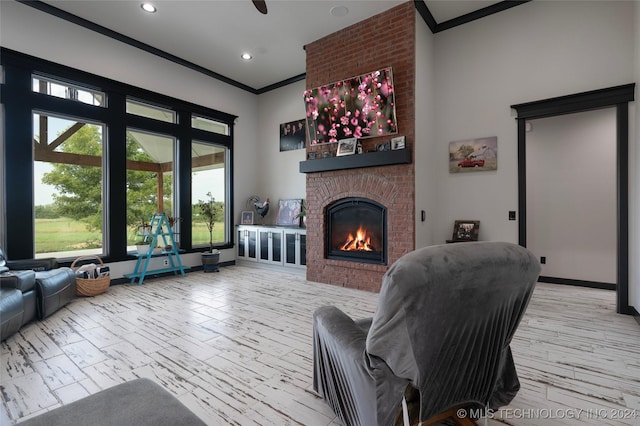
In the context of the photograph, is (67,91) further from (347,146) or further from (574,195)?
(574,195)

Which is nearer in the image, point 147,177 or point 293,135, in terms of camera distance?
point 147,177

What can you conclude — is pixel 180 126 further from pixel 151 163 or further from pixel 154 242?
pixel 154 242

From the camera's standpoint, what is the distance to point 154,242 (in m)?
4.78

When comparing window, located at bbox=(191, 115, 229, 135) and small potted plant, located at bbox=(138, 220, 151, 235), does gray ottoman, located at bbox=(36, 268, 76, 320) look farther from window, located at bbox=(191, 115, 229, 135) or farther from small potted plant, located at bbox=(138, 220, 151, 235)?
window, located at bbox=(191, 115, 229, 135)

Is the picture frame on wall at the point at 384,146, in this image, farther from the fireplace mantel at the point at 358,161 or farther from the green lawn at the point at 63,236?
the green lawn at the point at 63,236

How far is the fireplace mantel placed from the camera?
154 inches

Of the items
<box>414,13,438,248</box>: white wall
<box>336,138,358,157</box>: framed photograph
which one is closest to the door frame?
<box>414,13,438,248</box>: white wall

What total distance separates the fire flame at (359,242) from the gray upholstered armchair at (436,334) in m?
2.89

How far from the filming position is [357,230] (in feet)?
15.0

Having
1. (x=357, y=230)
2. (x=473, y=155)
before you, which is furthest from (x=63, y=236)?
(x=473, y=155)

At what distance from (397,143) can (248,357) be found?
305 centimetres

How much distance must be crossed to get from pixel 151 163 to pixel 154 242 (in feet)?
4.64

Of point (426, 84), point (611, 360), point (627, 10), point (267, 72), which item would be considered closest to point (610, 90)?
point (627, 10)

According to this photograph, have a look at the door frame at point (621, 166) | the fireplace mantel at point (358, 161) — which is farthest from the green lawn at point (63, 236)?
the door frame at point (621, 166)
